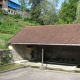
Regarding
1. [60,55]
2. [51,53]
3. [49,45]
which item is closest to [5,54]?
[49,45]

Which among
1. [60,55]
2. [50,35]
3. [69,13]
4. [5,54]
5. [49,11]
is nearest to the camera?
[5,54]

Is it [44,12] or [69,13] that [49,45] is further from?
[44,12]

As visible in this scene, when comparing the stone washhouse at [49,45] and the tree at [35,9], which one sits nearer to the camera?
the stone washhouse at [49,45]

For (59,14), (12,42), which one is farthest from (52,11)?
(12,42)

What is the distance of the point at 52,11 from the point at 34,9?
4.30 metres

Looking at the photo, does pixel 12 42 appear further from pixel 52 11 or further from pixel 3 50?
pixel 52 11

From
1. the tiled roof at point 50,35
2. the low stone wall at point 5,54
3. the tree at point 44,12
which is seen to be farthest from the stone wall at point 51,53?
the tree at point 44,12

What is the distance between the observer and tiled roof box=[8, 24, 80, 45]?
60.4 feet

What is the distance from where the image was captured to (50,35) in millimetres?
20531

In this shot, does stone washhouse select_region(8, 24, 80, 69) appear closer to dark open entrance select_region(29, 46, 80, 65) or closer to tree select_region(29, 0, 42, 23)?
dark open entrance select_region(29, 46, 80, 65)

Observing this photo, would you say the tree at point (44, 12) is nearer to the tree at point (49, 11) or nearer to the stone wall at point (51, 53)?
the tree at point (49, 11)

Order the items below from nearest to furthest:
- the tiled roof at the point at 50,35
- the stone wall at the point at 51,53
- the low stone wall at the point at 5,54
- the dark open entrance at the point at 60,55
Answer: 1. the tiled roof at the point at 50,35
2. the low stone wall at the point at 5,54
3. the dark open entrance at the point at 60,55
4. the stone wall at the point at 51,53

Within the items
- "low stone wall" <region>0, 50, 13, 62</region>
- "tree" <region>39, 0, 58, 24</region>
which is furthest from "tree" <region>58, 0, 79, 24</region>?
"low stone wall" <region>0, 50, 13, 62</region>

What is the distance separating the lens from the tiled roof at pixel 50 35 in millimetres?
18406
